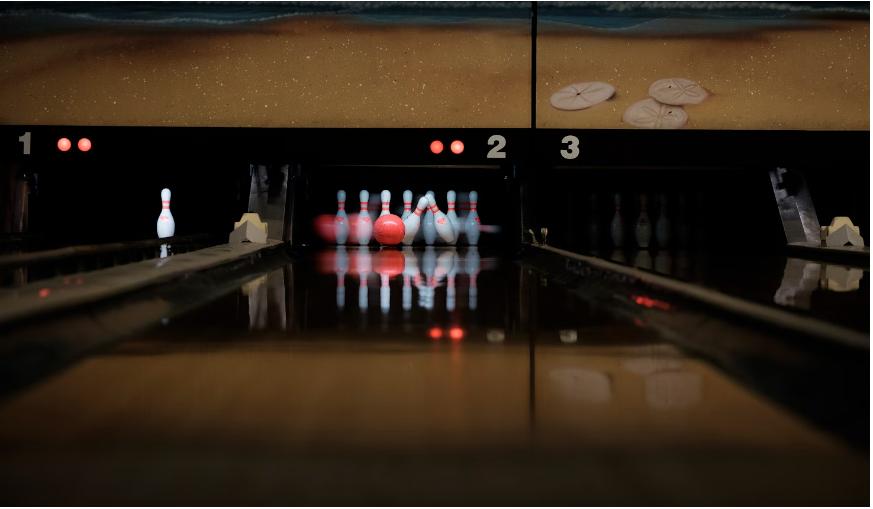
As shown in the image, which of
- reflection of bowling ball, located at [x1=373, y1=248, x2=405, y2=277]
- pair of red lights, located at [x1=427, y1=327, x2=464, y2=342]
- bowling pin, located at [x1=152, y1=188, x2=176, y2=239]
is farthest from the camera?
bowling pin, located at [x1=152, y1=188, x2=176, y2=239]

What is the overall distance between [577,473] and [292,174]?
341 cm

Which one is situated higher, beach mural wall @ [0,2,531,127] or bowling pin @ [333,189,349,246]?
beach mural wall @ [0,2,531,127]

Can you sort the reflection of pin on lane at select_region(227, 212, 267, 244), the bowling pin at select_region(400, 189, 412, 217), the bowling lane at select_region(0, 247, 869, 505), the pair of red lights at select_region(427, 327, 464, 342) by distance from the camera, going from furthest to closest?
the bowling pin at select_region(400, 189, 412, 217) → the reflection of pin on lane at select_region(227, 212, 267, 244) → the pair of red lights at select_region(427, 327, 464, 342) → the bowling lane at select_region(0, 247, 869, 505)

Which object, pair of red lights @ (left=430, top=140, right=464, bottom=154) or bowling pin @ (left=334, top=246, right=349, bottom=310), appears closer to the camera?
bowling pin @ (left=334, top=246, right=349, bottom=310)

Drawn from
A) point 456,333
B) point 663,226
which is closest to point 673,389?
point 456,333

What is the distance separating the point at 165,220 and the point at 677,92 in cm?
262

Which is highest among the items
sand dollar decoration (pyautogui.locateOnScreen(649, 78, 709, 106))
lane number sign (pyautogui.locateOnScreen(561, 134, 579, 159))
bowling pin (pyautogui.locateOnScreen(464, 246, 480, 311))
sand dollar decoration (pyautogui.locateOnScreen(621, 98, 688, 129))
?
sand dollar decoration (pyautogui.locateOnScreen(649, 78, 709, 106))

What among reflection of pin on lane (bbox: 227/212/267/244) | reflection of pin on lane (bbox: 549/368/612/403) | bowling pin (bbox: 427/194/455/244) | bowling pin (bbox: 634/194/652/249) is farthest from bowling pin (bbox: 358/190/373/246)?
reflection of pin on lane (bbox: 549/368/612/403)

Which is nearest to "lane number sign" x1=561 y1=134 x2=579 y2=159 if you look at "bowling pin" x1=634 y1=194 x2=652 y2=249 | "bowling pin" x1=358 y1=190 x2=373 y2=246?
"bowling pin" x1=634 y1=194 x2=652 y2=249

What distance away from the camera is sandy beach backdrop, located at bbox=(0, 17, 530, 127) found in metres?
3.96

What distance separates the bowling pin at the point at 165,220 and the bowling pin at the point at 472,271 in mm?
1438

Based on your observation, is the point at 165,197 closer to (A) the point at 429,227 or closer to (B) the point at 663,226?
(A) the point at 429,227

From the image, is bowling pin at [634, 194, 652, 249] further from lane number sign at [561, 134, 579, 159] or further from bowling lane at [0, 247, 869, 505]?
bowling lane at [0, 247, 869, 505]

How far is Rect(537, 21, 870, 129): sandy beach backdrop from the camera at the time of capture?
399cm
